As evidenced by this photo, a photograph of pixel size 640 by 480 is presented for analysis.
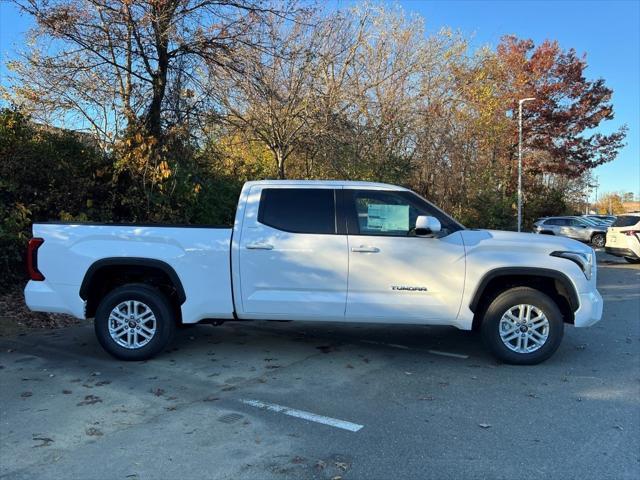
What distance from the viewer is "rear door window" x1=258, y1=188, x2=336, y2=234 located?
19.2ft

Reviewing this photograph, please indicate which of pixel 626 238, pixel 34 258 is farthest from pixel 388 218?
pixel 626 238

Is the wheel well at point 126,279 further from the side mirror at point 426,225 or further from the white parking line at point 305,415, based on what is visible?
the side mirror at point 426,225

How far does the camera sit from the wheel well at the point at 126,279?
5.80 meters

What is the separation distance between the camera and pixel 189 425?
13.7ft

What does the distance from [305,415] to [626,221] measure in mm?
16518

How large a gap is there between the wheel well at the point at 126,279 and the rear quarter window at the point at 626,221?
52.1 ft

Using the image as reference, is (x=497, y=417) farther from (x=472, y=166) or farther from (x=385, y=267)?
(x=472, y=166)

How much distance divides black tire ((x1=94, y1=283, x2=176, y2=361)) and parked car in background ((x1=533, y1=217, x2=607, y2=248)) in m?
24.7

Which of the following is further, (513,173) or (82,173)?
(513,173)

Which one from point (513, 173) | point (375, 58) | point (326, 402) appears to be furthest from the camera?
point (513, 173)

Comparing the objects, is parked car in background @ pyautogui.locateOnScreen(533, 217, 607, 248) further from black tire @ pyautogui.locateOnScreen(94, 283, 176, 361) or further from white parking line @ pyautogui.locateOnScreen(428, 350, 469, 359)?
black tire @ pyautogui.locateOnScreen(94, 283, 176, 361)

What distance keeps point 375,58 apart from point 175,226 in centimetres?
1578

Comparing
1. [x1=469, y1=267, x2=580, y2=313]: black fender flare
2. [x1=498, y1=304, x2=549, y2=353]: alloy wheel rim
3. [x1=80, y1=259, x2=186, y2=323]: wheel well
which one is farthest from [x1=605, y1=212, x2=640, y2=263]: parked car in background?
[x1=80, y1=259, x2=186, y2=323]: wheel well

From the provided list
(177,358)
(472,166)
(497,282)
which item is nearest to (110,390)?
(177,358)
